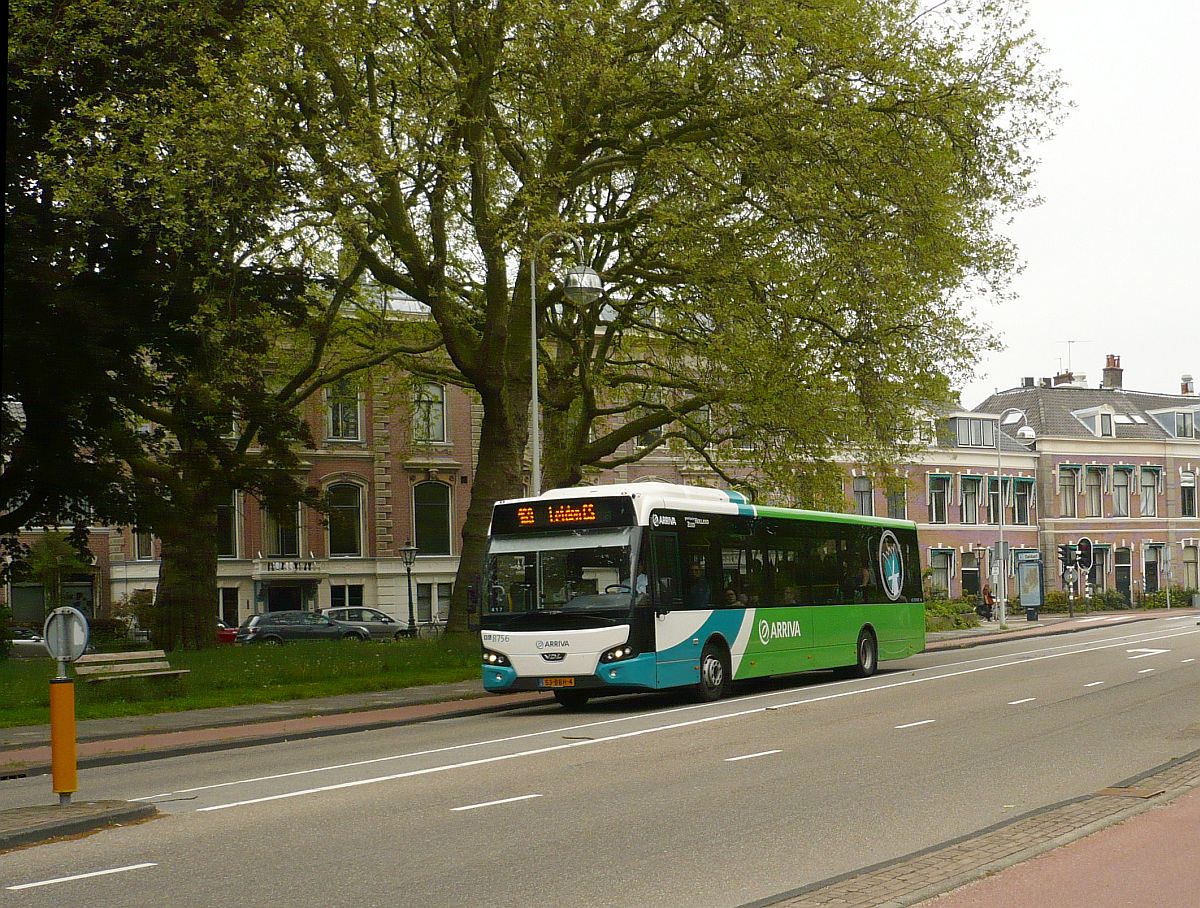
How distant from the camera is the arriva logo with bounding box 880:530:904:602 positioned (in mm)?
27250

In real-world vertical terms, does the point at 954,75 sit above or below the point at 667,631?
above

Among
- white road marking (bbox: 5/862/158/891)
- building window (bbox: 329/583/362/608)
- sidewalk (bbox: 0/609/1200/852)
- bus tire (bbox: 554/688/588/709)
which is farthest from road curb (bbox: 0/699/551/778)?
building window (bbox: 329/583/362/608)

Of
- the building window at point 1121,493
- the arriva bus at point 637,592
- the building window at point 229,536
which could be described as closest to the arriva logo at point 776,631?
the arriva bus at point 637,592

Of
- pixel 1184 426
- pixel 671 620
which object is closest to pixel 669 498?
pixel 671 620

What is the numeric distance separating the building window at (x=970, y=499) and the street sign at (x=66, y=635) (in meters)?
62.6

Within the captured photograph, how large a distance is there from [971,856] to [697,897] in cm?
184

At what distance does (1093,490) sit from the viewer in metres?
74.4

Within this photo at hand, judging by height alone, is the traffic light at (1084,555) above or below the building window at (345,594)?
above

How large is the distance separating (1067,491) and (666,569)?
58.5 metres

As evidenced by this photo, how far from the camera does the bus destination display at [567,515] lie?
19.9m

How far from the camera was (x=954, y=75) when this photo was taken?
85.6 feet

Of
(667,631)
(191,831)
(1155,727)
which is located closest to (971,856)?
(191,831)

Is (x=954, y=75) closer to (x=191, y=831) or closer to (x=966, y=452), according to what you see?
(x=191, y=831)

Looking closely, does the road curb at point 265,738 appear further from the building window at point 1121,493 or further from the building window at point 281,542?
the building window at point 1121,493
